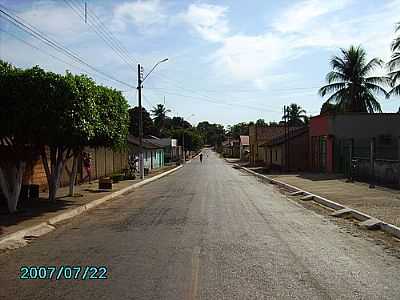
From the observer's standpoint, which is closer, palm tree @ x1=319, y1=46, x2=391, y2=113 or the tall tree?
the tall tree

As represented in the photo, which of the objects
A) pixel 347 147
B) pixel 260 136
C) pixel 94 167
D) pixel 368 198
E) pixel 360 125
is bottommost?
pixel 368 198

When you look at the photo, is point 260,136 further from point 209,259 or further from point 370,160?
point 209,259

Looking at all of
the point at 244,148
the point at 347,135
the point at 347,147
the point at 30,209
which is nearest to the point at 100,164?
the point at 347,147

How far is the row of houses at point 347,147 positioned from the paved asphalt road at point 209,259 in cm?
1361

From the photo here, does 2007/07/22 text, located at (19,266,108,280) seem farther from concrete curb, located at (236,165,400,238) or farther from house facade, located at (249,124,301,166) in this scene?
house facade, located at (249,124,301,166)

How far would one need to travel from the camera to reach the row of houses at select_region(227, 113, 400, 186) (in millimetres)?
Answer: 27562

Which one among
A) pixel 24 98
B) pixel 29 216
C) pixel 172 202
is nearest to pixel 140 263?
pixel 29 216

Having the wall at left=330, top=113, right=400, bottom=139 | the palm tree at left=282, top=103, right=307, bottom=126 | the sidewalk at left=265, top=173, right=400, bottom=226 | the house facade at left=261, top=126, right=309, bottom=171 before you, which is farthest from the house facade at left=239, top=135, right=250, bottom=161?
the sidewalk at left=265, top=173, right=400, bottom=226

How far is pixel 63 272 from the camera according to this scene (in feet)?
26.1

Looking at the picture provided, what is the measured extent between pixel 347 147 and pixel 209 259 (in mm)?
27555

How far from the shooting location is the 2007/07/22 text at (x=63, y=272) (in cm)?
765

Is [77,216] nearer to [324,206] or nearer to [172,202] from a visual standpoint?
[172,202]

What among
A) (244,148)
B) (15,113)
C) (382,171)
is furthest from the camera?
(244,148)

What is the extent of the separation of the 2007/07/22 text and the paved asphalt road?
0.49 feet
